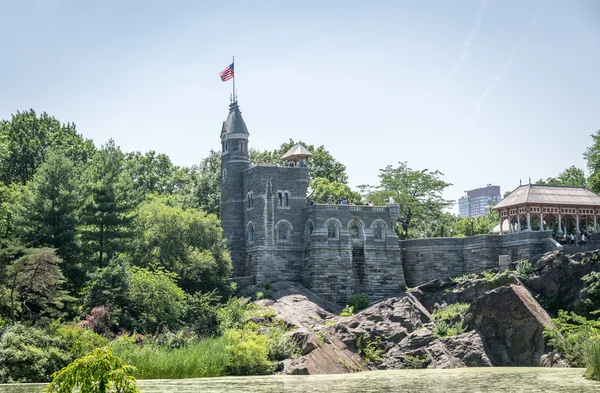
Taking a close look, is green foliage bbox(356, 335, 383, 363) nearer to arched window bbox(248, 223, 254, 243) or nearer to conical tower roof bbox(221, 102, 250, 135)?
arched window bbox(248, 223, 254, 243)

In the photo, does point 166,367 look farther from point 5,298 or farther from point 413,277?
point 413,277

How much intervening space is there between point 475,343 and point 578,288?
24.9 feet

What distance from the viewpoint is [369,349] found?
42.6 meters

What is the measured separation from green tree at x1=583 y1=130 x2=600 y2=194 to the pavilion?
37.2 ft

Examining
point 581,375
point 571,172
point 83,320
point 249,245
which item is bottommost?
point 581,375

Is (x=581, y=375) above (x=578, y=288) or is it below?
below

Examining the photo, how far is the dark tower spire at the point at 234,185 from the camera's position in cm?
5647

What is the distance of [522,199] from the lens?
5306cm

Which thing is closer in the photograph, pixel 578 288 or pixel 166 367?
pixel 166 367

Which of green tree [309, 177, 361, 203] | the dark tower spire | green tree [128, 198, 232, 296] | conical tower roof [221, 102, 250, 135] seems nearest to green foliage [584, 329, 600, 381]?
green tree [128, 198, 232, 296]

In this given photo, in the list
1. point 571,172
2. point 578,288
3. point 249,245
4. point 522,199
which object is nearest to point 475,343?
point 578,288

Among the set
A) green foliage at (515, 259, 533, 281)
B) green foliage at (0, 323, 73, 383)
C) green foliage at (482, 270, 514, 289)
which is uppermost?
green foliage at (515, 259, 533, 281)

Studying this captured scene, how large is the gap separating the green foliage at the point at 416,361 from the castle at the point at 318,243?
42.1 feet

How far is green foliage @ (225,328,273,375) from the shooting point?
37000 mm
